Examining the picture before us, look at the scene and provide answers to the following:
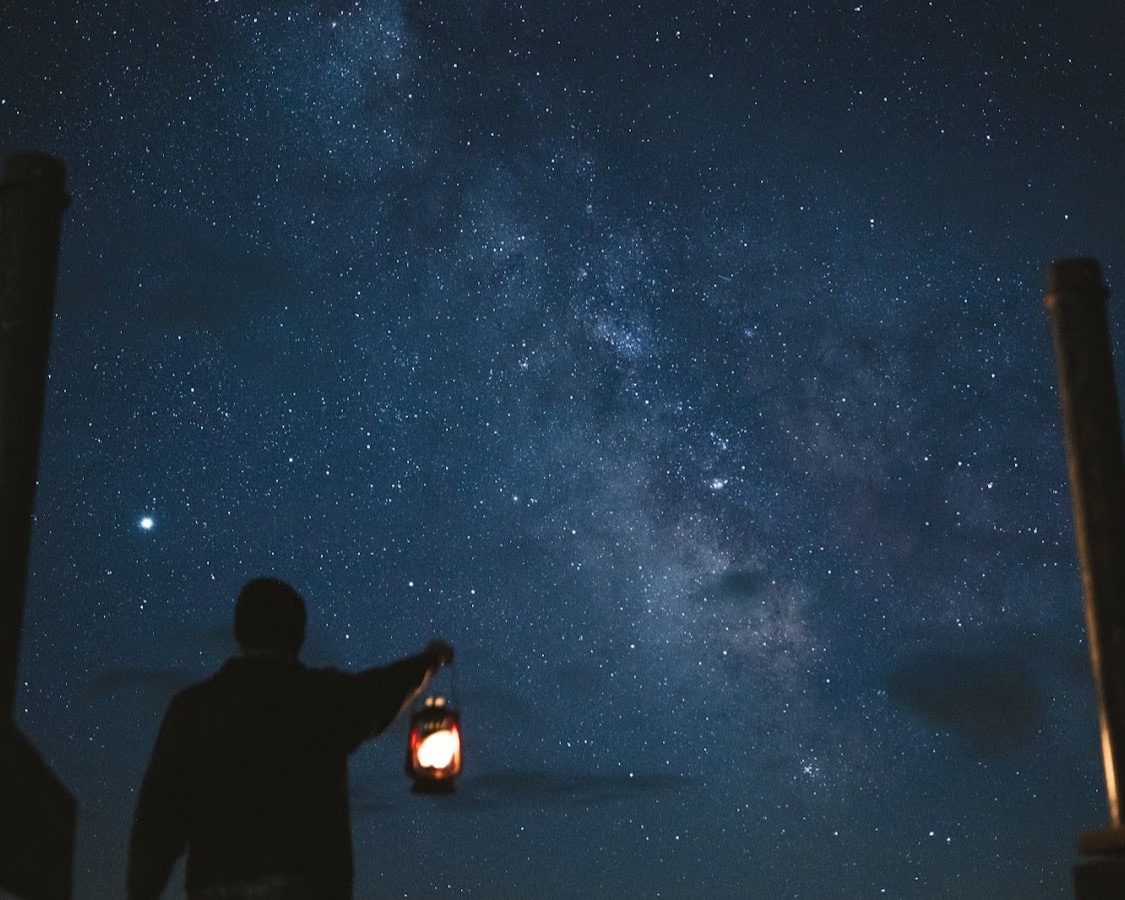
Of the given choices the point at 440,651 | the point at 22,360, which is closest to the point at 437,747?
the point at 440,651

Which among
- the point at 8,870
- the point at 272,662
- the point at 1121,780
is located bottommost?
the point at 8,870

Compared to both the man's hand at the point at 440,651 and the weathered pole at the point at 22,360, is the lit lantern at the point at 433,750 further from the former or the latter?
the weathered pole at the point at 22,360

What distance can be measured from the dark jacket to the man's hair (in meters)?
0.06

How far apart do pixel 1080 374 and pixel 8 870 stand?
3.07 metres

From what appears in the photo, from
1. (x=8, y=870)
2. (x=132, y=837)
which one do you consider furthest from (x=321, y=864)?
(x=8, y=870)

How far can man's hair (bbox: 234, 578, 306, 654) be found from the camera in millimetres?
4289

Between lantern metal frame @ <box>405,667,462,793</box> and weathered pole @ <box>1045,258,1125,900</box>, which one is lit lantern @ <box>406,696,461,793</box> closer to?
lantern metal frame @ <box>405,667,462,793</box>

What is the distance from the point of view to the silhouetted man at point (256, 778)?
405cm

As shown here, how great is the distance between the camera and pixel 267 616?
4.29 metres

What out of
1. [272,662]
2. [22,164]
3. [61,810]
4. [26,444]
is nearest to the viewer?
[61,810]

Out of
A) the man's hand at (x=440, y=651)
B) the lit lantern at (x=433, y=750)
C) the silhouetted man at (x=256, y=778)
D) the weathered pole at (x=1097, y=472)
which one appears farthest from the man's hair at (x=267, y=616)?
the weathered pole at (x=1097, y=472)

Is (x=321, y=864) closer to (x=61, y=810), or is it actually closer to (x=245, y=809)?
(x=245, y=809)

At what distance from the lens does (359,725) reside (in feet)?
14.4

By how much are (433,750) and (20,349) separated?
7.56ft
